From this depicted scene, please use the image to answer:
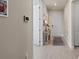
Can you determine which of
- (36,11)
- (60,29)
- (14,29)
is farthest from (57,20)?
(14,29)

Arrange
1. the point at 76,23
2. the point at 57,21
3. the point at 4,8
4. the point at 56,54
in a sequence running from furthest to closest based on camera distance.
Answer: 1. the point at 57,21
2. the point at 76,23
3. the point at 56,54
4. the point at 4,8

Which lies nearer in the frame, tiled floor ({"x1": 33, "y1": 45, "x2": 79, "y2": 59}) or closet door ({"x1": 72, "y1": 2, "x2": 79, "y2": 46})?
tiled floor ({"x1": 33, "y1": 45, "x2": 79, "y2": 59})

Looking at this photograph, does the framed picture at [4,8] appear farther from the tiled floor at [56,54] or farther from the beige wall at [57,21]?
the beige wall at [57,21]

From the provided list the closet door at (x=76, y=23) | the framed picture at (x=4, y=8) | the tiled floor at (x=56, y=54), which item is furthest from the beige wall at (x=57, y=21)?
the framed picture at (x=4, y=8)

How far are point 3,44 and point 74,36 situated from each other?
5983 millimetres

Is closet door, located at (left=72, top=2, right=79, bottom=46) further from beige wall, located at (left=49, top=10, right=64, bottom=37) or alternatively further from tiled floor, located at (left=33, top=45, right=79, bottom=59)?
beige wall, located at (left=49, top=10, right=64, bottom=37)

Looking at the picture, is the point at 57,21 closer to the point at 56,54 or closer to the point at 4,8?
the point at 56,54

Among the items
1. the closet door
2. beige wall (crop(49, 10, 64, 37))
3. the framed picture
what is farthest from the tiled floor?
beige wall (crop(49, 10, 64, 37))

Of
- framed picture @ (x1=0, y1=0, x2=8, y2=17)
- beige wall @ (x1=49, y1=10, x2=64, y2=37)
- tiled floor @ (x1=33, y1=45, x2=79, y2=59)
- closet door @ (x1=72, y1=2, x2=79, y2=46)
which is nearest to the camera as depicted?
framed picture @ (x1=0, y1=0, x2=8, y2=17)

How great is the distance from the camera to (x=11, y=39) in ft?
7.66

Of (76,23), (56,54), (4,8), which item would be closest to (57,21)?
(76,23)

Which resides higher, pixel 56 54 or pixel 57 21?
pixel 57 21

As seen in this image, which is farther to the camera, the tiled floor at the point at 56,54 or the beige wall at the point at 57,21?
the beige wall at the point at 57,21

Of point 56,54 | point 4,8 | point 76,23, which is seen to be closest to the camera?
point 4,8
